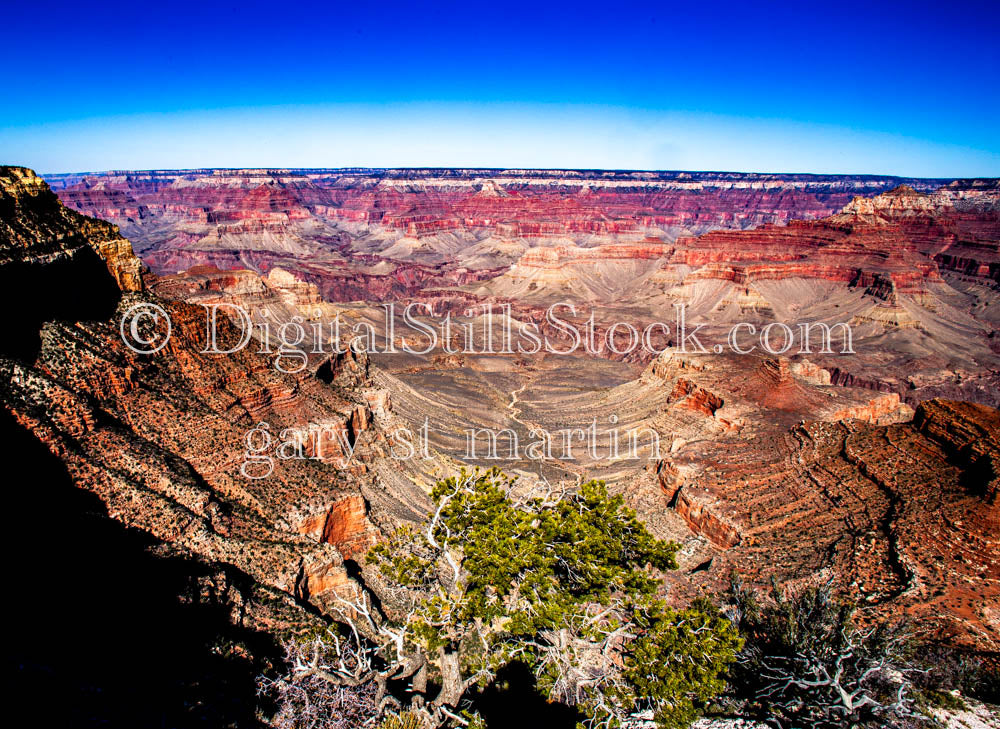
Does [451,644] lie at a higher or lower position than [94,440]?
lower

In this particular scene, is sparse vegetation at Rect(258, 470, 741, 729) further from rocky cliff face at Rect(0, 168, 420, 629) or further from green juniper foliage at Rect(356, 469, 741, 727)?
rocky cliff face at Rect(0, 168, 420, 629)

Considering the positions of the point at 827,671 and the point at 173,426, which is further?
the point at 173,426

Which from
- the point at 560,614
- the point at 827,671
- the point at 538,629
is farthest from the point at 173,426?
the point at 827,671

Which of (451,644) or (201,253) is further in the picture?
(201,253)

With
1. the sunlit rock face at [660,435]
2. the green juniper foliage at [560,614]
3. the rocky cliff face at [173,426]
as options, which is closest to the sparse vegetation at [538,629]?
the green juniper foliage at [560,614]

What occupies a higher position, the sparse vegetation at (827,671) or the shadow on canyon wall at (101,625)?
the shadow on canyon wall at (101,625)

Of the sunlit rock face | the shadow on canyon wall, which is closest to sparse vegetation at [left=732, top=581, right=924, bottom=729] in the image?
the sunlit rock face

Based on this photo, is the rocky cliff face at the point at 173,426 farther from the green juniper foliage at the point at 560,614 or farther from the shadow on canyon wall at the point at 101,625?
the green juniper foliage at the point at 560,614

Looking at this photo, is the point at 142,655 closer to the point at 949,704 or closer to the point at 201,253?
the point at 949,704

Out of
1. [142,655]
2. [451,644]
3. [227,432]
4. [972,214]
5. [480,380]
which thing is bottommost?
[480,380]

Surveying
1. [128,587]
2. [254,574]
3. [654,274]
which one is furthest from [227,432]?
[654,274]

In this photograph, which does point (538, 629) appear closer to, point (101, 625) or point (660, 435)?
point (101, 625)
